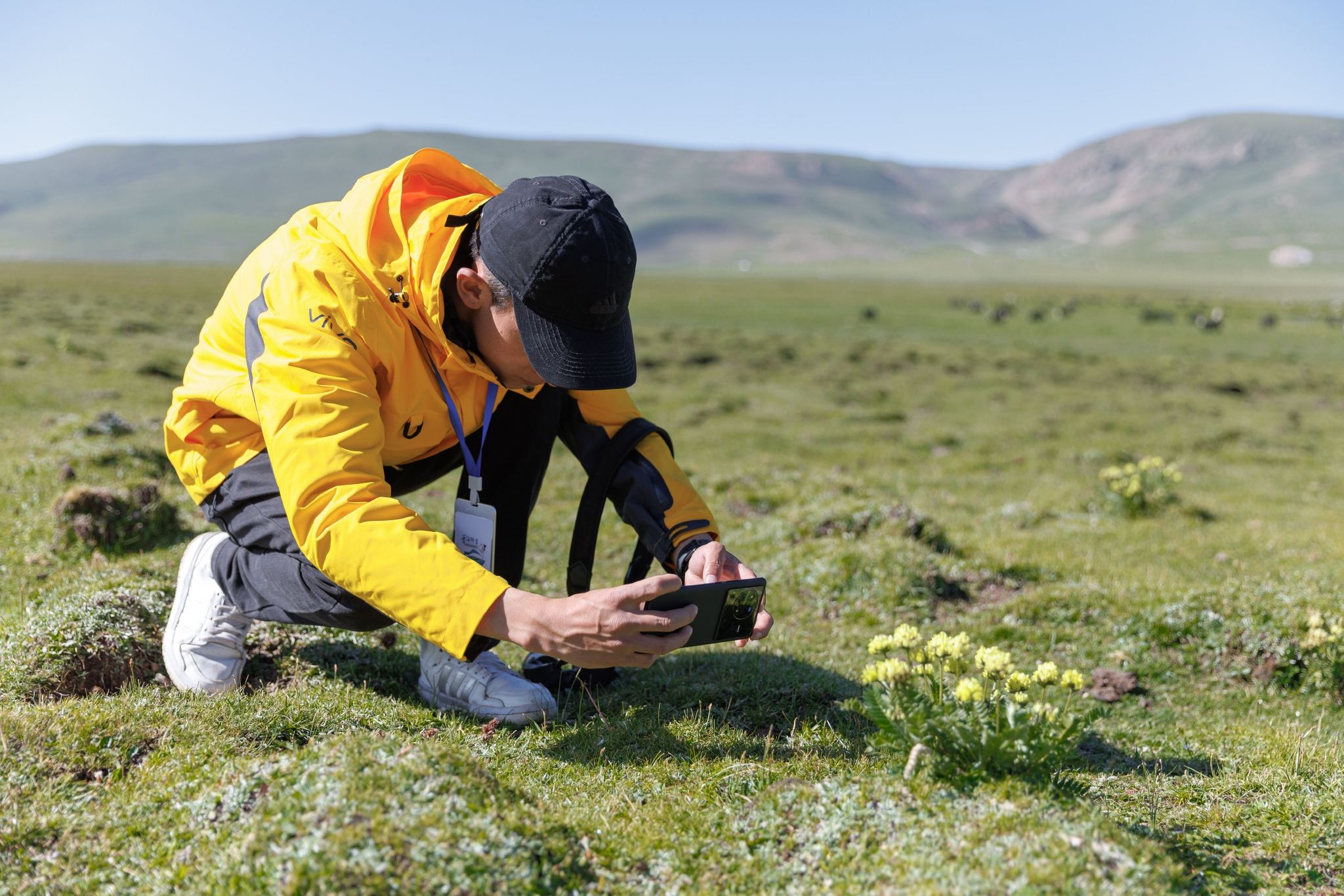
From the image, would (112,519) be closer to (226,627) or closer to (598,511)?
(226,627)

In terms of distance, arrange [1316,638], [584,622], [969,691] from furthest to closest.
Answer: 1. [1316,638]
2. [969,691]
3. [584,622]

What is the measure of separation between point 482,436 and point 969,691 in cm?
247

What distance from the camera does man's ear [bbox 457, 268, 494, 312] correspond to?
12.1ft

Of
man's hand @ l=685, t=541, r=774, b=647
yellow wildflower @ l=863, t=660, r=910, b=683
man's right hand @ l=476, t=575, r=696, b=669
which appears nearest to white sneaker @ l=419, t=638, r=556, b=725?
man's hand @ l=685, t=541, r=774, b=647

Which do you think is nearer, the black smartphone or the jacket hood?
the black smartphone

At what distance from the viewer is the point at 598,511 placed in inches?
184

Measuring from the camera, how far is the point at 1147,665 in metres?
6.33

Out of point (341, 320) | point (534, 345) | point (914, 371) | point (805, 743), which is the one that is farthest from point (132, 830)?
point (914, 371)

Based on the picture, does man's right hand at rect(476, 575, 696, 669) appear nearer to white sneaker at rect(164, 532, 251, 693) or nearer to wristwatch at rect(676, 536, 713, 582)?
wristwatch at rect(676, 536, 713, 582)

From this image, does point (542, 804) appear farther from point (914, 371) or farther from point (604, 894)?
point (914, 371)

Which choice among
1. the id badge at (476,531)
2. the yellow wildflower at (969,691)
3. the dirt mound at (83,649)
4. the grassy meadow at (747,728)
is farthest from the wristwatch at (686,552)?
the dirt mound at (83,649)

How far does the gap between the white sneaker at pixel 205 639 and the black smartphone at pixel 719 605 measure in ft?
Result: 7.52

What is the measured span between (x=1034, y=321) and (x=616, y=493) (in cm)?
6569

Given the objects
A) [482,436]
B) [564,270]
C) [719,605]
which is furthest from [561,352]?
[719,605]
